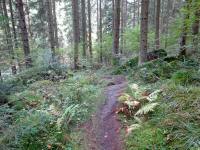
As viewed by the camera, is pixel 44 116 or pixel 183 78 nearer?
pixel 44 116

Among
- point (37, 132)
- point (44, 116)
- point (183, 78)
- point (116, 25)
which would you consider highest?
point (116, 25)

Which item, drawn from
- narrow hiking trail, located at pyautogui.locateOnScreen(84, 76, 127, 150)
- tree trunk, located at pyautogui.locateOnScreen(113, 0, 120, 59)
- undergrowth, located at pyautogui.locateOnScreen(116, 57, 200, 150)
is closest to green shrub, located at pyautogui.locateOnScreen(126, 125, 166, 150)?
undergrowth, located at pyautogui.locateOnScreen(116, 57, 200, 150)

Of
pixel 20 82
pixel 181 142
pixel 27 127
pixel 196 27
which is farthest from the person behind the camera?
pixel 196 27

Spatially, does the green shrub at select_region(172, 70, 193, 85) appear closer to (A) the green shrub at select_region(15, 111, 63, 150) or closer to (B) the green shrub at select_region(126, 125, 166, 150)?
(B) the green shrub at select_region(126, 125, 166, 150)

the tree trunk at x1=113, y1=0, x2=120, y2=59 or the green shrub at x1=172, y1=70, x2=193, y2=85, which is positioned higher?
the tree trunk at x1=113, y1=0, x2=120, y2=59

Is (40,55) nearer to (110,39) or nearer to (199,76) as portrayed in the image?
(199,76)

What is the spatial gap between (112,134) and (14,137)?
2136 mm

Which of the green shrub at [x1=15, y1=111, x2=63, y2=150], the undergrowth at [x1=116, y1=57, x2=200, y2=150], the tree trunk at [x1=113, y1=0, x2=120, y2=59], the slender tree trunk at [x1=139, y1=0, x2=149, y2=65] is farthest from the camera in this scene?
the tree trunk at [x1=113, y1=0, x2=120, y2=59]

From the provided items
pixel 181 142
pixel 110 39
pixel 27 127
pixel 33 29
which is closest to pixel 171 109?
pixel 181 142

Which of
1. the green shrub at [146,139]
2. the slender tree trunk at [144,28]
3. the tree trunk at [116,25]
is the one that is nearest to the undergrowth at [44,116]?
the green shrub at [146,139]

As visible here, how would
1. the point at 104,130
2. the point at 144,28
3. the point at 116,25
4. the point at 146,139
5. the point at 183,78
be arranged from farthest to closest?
the point at 116,25 < the point at 144,28 < the point at 183,78 < the point at 104,130 < the point at 146,139

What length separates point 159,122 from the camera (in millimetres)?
5016

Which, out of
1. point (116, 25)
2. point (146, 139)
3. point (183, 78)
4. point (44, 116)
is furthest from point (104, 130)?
point (116, 25)

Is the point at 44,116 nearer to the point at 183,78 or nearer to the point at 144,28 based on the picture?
the point at 183,78
